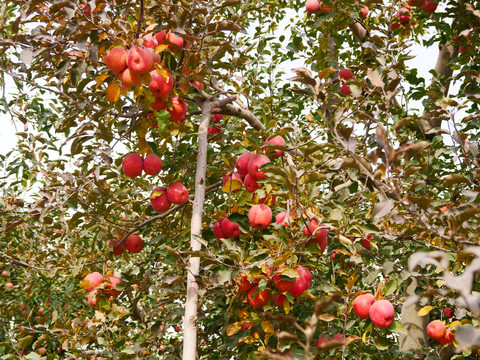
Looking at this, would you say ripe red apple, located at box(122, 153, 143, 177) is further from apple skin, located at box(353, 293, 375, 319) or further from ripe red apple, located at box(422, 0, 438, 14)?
ripe red apple, located at box(422, 0, 438, 14)

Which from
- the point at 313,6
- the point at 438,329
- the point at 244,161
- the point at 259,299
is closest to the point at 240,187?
the point at 244,161

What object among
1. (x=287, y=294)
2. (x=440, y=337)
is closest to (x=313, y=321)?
(x=287, y=294)

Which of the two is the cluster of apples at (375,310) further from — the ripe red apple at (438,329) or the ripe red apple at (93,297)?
the ripe red apple at (93,297)

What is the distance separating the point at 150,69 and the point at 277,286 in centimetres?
121

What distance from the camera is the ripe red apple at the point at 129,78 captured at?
2.04 m

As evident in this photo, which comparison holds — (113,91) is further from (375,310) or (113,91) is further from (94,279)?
(375,310)

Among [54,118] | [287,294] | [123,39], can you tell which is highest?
[54,118]

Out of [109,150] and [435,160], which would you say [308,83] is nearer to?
[109,150]

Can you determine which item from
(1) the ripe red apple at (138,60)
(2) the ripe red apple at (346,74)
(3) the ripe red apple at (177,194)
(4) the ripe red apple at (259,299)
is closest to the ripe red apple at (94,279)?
(3) the ripe red apple at (177,194)

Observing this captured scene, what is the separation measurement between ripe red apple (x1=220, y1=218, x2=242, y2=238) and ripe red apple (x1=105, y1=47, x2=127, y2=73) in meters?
1.02

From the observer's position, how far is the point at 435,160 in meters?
3.71

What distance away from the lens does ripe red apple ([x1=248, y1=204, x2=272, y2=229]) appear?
234 centimetres

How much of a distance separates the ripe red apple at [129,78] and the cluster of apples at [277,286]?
1.07 m

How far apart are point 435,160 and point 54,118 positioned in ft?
12.0
